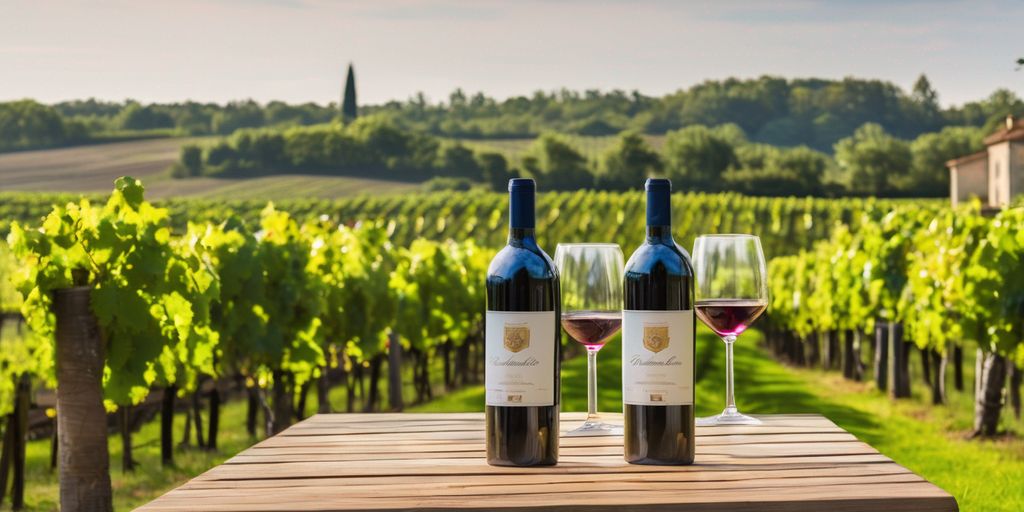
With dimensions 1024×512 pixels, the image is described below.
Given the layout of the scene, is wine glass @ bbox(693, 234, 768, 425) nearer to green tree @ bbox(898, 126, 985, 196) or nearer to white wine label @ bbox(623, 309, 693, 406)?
white wine label @ bbox(623, 309, 693, 406)

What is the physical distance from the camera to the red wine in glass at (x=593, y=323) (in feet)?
8.50

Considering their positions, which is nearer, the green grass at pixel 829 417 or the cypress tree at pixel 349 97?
the green grass at pixel 829 417

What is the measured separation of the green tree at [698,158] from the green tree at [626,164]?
153 cm

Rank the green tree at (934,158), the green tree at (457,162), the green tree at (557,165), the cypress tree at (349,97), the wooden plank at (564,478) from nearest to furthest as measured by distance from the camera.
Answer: the wooden plank at (564,478) → the green tree at (934,158) → the green tree at (557,165) → the green tree at (457,162) → the cypress tree at (349,97)

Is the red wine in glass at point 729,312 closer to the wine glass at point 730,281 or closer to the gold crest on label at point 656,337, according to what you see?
the wine glass at point 730,281

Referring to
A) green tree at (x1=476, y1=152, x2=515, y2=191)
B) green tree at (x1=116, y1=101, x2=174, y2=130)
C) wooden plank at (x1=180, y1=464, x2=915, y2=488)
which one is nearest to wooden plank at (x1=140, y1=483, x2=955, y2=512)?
wooden plank at (x1=180, y1=464, x2=915, y2=488)

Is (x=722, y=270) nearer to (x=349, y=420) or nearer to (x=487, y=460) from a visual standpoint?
(x=487, y=460)

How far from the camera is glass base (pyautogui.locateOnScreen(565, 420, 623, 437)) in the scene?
2.91 metres

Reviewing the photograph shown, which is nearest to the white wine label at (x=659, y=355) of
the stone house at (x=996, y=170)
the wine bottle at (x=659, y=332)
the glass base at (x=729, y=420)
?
the wine bottle at (x=659, y=332)

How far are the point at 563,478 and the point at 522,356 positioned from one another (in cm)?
25

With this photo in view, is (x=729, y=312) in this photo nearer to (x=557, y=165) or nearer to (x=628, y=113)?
(x=557, y=165)

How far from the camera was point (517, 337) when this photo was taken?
92.7 inches

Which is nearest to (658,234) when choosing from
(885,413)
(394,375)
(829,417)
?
(829,417)

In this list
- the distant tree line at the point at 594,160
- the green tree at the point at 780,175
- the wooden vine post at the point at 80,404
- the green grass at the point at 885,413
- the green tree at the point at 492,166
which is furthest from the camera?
the green tree at the point at 492,166
